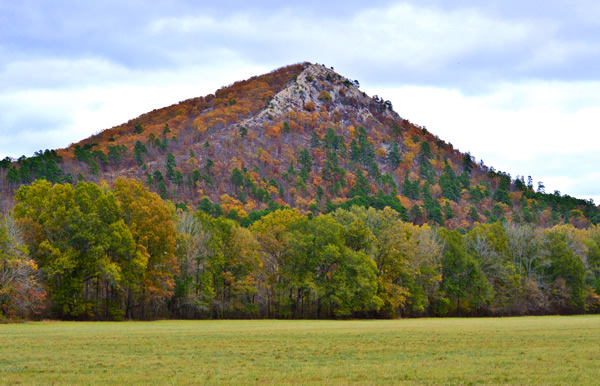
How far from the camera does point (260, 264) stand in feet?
247

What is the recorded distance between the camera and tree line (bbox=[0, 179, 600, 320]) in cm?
5916

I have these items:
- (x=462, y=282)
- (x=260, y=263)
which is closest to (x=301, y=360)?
(x=260, y=263)

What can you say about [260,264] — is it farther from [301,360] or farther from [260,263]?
[301,360]

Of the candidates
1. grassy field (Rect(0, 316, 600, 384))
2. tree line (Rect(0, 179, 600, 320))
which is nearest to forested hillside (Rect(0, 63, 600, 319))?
tree line (Rect(0, 179, 600, 320))

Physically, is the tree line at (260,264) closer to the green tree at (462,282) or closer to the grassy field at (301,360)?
the green tree at (462,282)

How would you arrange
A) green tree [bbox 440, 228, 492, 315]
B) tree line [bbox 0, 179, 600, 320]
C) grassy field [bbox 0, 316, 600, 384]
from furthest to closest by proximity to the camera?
green tree [bbox 440, 228, 492, 315] < tree line [bbox 0, 179, 600, 320] < grassy field [bbox 0, 316, 600, 384]

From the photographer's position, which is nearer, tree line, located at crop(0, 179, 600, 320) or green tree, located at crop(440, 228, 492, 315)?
tree line, located at crop(0, 179, 600, 320)

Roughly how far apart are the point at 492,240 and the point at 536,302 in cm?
1202

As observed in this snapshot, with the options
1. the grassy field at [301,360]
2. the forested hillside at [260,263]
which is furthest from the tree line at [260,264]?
the grassy field at [301,360]

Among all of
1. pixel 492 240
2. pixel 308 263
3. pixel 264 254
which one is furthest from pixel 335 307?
pixel 492 240

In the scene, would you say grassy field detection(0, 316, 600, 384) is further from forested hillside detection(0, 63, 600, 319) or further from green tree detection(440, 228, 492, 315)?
green tree detection(440, 228, 492, 315)

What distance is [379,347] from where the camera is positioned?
2686 centimetres

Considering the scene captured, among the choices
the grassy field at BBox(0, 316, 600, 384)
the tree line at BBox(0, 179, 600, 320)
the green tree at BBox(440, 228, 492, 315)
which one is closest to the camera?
the grassy field at BBox(0, 316, 600, 384)

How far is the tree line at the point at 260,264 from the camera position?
194 feet
